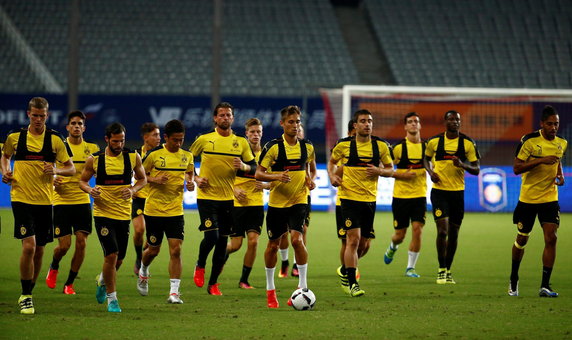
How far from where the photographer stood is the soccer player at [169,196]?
9.65m

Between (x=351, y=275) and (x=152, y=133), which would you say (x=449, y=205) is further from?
(x=152, y=133)

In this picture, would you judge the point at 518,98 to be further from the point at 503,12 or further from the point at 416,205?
the point at 416,205

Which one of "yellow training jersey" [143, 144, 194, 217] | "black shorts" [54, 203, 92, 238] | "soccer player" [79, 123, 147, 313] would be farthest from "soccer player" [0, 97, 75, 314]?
"black shorts" [54, 203, 92, 238]

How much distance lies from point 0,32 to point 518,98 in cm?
1797

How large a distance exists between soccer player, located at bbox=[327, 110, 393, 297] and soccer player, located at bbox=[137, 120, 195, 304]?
1.79m

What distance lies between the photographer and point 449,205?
11.9 m

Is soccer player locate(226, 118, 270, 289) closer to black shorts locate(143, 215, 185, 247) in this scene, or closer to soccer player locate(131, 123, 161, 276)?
black shorts locate(143, 215, 185, 247)

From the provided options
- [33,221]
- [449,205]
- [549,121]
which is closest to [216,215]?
[33,221]

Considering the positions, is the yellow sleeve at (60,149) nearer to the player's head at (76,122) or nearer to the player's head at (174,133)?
the player's head at (174,133)

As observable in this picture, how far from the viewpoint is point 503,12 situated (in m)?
36.9

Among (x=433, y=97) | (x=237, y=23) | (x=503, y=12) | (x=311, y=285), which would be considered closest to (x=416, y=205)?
(x=311, y=285)

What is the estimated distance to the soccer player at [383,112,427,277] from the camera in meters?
12.5

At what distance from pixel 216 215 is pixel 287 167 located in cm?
121

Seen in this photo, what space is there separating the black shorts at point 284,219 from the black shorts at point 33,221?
227cm
